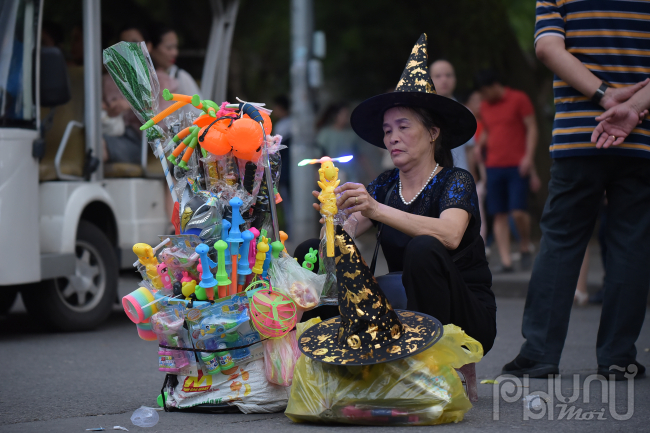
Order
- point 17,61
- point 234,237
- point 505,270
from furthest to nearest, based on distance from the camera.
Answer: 1. point 505,270
2. point 17,61
3. point 234,237

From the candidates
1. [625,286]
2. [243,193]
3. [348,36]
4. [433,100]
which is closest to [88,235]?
[243,193]

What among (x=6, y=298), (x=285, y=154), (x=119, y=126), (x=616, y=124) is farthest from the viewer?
(x=285, y=154)

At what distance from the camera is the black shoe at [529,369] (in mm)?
3793

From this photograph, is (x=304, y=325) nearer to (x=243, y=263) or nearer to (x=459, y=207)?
(x=243, y=263)

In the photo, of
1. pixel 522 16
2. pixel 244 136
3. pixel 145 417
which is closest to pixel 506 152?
pixel 244 136

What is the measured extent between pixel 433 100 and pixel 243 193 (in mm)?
865

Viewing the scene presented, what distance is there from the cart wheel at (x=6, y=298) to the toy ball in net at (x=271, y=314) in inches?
125

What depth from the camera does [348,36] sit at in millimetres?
15969

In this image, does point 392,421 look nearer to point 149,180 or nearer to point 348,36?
point 149,180

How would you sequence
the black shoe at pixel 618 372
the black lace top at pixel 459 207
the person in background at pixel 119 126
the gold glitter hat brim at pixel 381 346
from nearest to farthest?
the gold glitter hat brim at pixel 381 346
the black lace top at pixel 459 207
the black shoe at pixel 618 372
the person in background at pixel 119 126

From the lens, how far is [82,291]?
18.3 ft

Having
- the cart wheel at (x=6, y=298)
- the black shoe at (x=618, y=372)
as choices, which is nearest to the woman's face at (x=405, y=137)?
the black shoe at (x=618, y=372)

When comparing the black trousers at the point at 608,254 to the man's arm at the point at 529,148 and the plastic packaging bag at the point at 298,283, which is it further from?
the man's arm at the point at 529,148

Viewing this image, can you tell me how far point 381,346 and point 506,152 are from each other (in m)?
5.81
